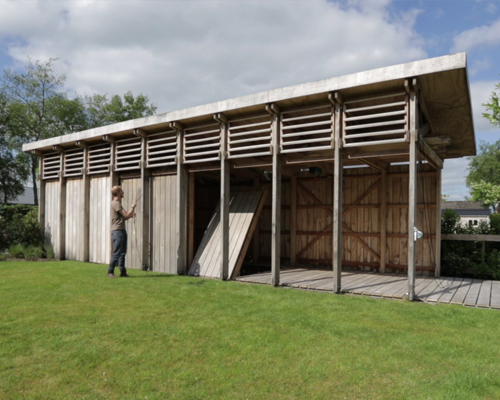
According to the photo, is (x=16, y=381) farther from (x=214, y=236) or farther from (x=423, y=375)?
(x=214, y=236)

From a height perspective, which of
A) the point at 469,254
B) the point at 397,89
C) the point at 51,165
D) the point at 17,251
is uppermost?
the point at 397,89

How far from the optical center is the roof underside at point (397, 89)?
5512 mm

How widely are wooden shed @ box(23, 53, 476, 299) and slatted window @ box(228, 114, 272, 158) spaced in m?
0.04

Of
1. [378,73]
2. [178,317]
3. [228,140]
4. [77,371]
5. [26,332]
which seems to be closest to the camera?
[77,371]

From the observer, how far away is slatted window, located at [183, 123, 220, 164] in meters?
8.17

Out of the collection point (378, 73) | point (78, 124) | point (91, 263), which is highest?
point (78, 124)

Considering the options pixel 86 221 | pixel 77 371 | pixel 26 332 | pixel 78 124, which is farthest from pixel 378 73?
pixel 78 124

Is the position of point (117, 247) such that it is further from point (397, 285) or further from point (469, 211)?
point (469, 211)

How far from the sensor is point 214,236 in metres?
8.86

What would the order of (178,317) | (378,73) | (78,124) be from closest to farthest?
(178,317) < (378,73) < (78,124)

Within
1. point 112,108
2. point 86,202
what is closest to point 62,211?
point 86,202

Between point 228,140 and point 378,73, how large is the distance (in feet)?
10.9

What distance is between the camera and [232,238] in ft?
28.3

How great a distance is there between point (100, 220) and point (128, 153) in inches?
78.5
